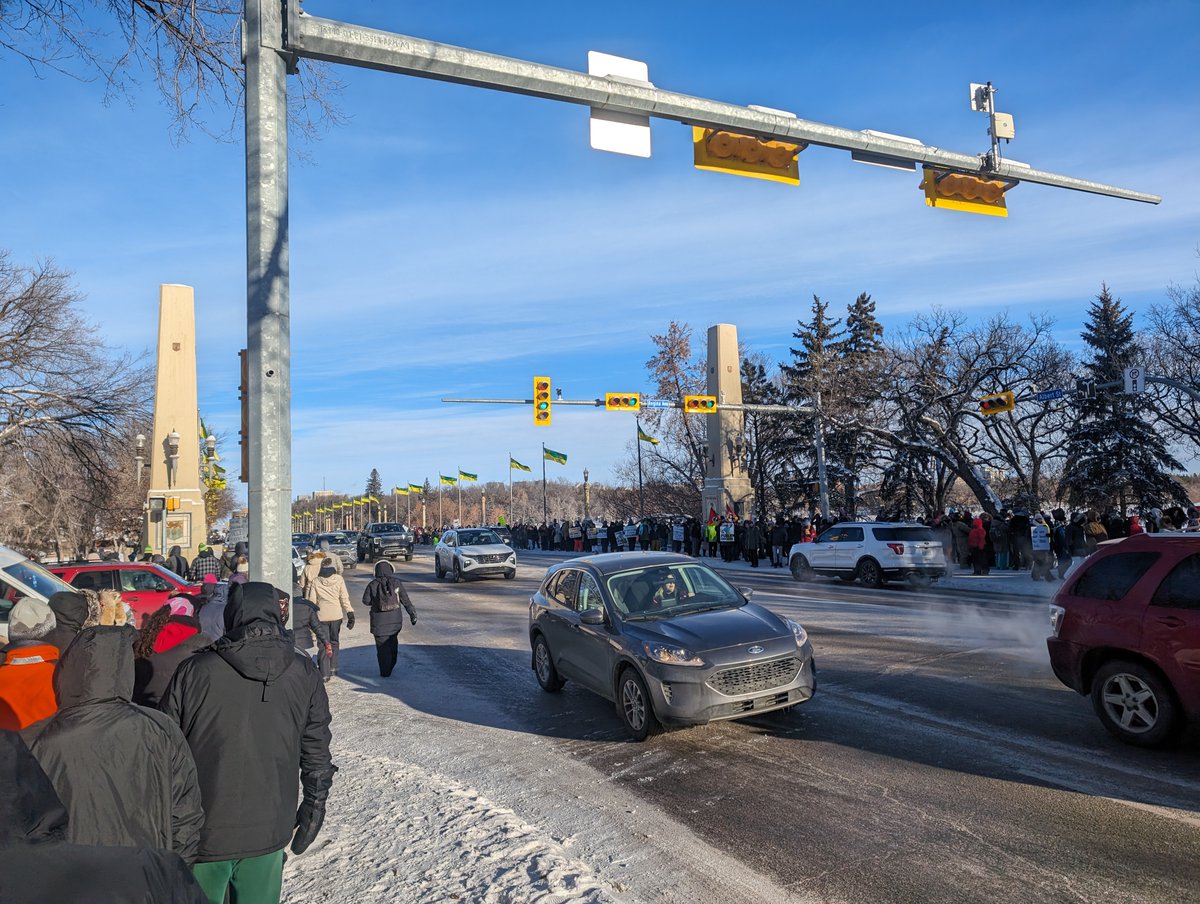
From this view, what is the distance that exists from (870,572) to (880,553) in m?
0.62

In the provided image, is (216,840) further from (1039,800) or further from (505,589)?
(505,589)

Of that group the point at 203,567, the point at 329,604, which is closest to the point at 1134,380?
the point at 329,604

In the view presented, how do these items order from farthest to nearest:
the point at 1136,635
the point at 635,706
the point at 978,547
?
the point at 978,547
the point at 635,706
the point at 1136,635

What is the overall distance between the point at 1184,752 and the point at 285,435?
7.09m

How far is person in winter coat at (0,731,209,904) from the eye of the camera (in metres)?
1.38

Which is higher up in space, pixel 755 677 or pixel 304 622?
pixel 304 622

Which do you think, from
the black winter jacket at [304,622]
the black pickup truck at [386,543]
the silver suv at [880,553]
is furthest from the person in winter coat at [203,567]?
the black pickup truck at [386,543]

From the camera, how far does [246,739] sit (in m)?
3.38

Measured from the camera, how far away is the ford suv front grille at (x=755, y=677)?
294 inches

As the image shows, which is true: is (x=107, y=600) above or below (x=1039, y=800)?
above

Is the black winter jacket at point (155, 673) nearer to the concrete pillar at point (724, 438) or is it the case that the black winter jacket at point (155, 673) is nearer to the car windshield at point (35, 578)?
the car windshield at point (35, 578)

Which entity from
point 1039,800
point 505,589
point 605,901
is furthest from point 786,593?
point 605,901

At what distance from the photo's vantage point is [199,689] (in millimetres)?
3414

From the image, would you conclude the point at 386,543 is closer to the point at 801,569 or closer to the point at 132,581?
the point at 801,569
